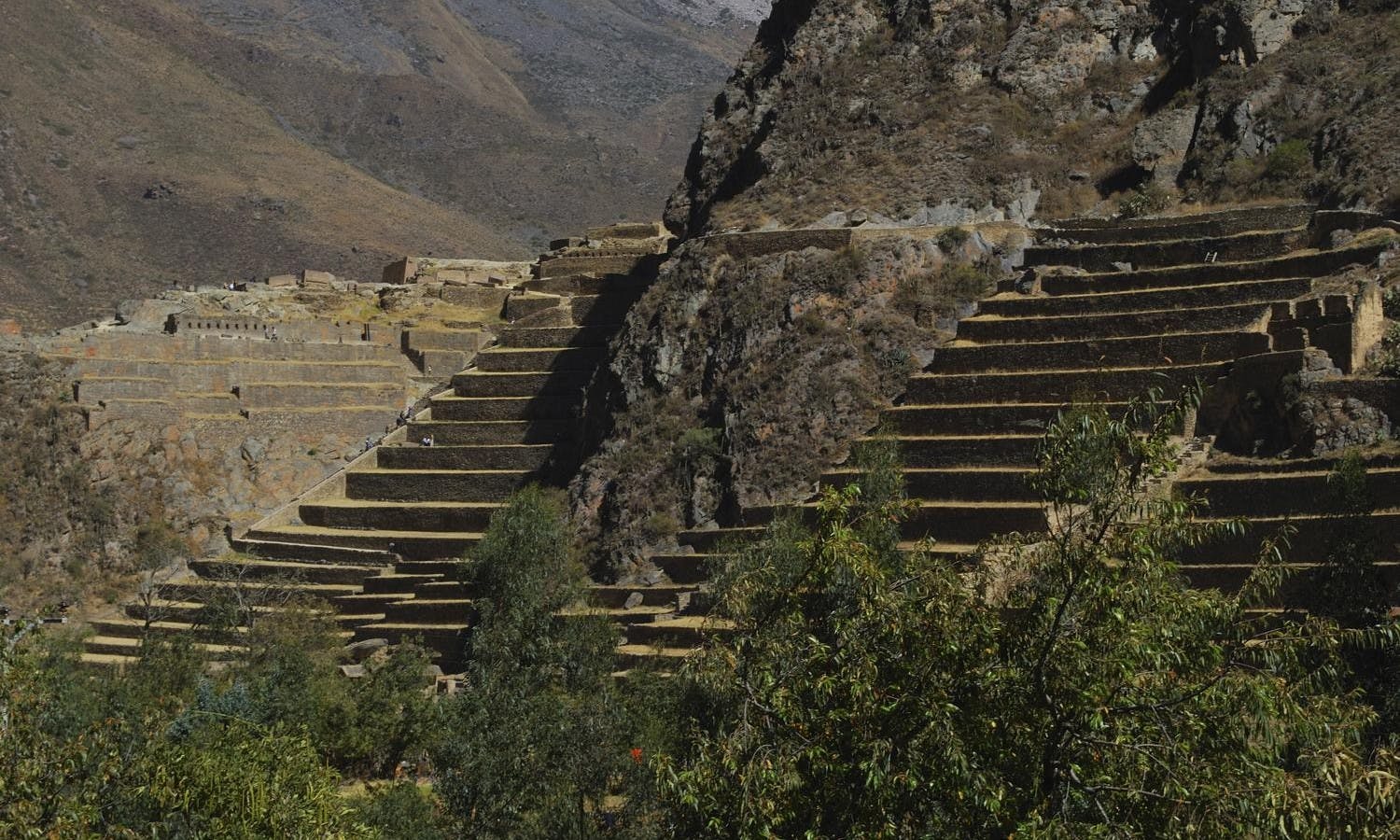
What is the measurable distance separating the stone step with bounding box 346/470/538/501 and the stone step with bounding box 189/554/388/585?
3.69 metres

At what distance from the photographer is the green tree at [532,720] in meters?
25.5

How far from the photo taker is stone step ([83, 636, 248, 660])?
43.5 m

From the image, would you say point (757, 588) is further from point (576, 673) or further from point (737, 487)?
point (737, 487)

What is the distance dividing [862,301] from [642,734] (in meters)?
19.7

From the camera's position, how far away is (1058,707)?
12930mm

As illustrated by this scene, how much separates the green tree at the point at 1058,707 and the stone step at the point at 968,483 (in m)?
22.2

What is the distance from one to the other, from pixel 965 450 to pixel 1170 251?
9.06 meters

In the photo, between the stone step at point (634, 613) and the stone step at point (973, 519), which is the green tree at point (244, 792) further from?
the stone step at point (634, 613)

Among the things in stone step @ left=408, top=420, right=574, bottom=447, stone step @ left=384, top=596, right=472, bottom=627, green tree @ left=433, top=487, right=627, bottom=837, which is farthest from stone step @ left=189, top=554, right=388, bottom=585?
green tree @ left=433, top=487, right=627, bottom=837

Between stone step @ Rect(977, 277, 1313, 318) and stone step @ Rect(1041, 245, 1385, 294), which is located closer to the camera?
stone step @ Rect(977, 277, 1313, 318)

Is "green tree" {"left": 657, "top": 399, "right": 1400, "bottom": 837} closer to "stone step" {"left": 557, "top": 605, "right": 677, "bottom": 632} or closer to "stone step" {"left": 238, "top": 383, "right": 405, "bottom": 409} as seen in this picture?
"stone step" {"left": 557, "top": 605, "right": 677, "bottom": 632}

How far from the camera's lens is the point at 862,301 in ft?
149

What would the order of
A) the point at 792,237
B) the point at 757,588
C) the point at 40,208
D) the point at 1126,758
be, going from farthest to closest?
the point at 40,208
the point at 792,237
the point at 757,588
the point at 1126,758

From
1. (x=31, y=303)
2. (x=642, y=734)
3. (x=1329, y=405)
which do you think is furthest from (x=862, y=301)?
(x=31, y=303)
